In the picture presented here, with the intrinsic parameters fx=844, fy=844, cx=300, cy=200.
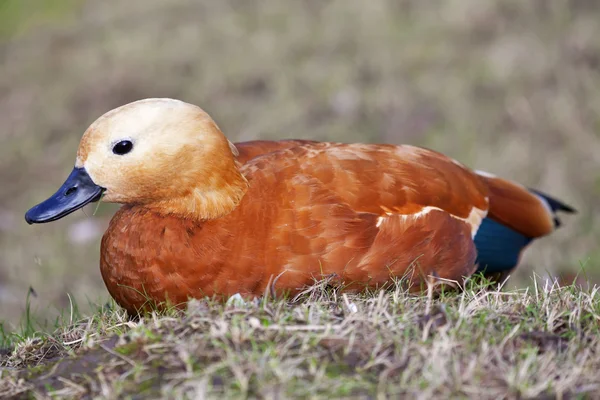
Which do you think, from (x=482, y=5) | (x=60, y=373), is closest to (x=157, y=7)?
(x=482, y=5)

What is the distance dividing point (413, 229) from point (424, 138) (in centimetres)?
337

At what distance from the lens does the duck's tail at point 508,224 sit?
406cm

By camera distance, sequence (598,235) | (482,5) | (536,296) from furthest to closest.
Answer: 1. (482,5)
2. (598,235)
3. (536,296)

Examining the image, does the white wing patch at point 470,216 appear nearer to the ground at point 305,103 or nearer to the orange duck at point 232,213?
the orange duck at point 232,213

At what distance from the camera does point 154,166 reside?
3355mm

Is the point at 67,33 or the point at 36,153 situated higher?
the point at 67,33

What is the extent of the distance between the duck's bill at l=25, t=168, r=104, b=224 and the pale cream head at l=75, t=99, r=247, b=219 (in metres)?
0.04

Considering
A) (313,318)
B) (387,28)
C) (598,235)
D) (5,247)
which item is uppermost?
(387,28)

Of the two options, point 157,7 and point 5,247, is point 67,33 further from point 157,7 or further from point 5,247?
point 5,247

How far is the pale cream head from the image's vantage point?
332cm

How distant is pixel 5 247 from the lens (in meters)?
6.28

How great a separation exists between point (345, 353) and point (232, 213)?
108 cm

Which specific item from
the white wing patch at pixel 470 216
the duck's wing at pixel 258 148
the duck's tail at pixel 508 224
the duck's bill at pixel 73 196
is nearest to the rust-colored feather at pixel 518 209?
the duck's tail at pixel 508 224

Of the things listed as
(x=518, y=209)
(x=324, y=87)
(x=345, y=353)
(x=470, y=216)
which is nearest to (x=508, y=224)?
(x=518, y=209)
